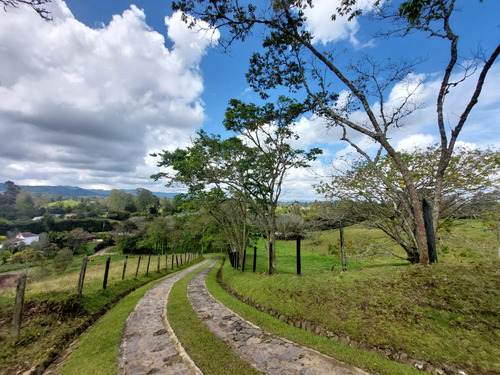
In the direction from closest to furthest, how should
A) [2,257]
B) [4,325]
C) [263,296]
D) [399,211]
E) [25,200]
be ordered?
1. [4,325]
2. [263,296]
3. [399,211]
4. [2,257]
5. [25,200]

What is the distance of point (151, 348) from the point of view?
462cm

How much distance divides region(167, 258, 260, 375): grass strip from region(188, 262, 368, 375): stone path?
19 cm

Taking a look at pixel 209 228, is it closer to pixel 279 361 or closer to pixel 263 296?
pixel 263 296

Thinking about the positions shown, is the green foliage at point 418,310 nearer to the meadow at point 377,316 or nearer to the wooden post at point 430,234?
the meadow at point 377,316

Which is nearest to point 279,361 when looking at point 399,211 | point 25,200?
point 399,211

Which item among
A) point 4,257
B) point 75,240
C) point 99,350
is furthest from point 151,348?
point 75,240

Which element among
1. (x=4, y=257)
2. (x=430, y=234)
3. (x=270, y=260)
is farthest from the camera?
(x=4, y=257)

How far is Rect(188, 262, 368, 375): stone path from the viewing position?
12.1ft

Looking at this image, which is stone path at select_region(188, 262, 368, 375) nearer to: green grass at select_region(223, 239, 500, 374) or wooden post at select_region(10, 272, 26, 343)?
green grass at select_region(223, 239, 500, 374)

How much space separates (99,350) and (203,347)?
231cm

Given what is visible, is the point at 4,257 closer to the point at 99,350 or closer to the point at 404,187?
the point at 99,350

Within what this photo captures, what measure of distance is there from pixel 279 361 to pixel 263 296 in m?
4.12

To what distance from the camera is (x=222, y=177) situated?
13391 mm

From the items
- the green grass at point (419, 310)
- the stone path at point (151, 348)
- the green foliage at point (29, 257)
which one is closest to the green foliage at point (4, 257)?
the green foliage at point (29, 257)
